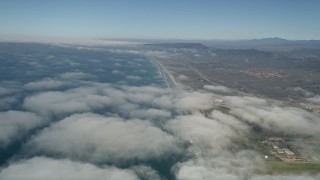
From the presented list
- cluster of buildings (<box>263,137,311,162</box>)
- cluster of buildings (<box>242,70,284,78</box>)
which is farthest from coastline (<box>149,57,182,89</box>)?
cluster of buildings (<box>263,137,311,162</box>)

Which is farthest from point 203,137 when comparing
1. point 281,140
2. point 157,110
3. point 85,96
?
point 85,96

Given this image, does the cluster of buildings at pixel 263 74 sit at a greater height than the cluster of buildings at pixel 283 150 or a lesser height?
lesser

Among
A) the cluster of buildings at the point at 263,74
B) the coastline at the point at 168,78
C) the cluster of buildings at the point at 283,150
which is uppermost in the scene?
the cluster of buildings at the point at 283,150

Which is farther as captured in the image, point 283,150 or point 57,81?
point 57,81

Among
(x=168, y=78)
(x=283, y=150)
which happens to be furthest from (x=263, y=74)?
(x=283, y=150)

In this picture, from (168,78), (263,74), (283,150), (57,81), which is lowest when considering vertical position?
(263,74)

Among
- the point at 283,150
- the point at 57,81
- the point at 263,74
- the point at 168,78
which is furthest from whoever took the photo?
the point at 263,74

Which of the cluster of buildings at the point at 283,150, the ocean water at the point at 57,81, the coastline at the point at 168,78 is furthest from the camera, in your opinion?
the coastline at the point at 168,78

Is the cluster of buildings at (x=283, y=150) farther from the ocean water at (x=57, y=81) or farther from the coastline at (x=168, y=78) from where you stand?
the coastline at (x=168, y=78)

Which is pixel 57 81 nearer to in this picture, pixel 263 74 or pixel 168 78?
pixel 168 78

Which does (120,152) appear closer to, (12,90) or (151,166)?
(151,166)

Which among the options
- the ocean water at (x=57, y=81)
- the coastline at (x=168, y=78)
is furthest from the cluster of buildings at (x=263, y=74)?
the ocean water at (x=57, y=81)
